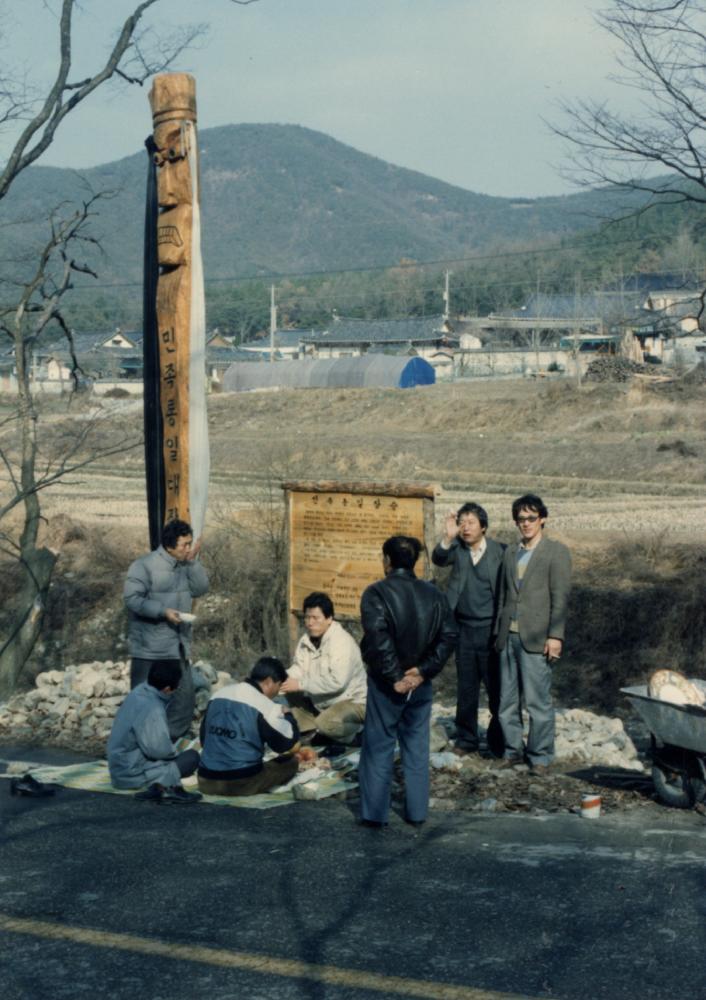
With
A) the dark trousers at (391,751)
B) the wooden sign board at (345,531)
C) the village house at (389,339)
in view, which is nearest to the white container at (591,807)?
the dark trousers at (391,751)

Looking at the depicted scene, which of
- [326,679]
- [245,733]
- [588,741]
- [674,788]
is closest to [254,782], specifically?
[245,733]

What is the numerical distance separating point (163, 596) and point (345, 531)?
1851 mm

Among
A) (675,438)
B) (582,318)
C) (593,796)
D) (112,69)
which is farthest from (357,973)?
(582,318)

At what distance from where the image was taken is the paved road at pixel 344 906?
211 inches

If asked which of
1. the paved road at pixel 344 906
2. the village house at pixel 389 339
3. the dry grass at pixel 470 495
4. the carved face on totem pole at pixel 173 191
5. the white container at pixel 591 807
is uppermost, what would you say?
the carved face on totem pole at pixel 173 191

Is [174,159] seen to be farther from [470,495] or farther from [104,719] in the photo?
[470,495]

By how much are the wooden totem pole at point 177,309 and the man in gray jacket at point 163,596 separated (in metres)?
1.05

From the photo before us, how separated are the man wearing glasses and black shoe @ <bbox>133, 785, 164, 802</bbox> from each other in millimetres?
2454

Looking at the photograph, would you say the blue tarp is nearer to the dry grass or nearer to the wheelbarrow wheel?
the dry grass

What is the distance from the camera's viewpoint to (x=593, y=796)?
8070 millimetres

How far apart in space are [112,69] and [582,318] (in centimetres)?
6765

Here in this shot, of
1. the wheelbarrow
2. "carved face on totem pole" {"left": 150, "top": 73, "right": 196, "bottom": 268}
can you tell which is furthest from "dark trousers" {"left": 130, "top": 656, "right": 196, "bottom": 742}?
the wheelbarrow

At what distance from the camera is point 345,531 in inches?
434

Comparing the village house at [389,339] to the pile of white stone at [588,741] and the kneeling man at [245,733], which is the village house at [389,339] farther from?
the kneeling man at [245,733]
